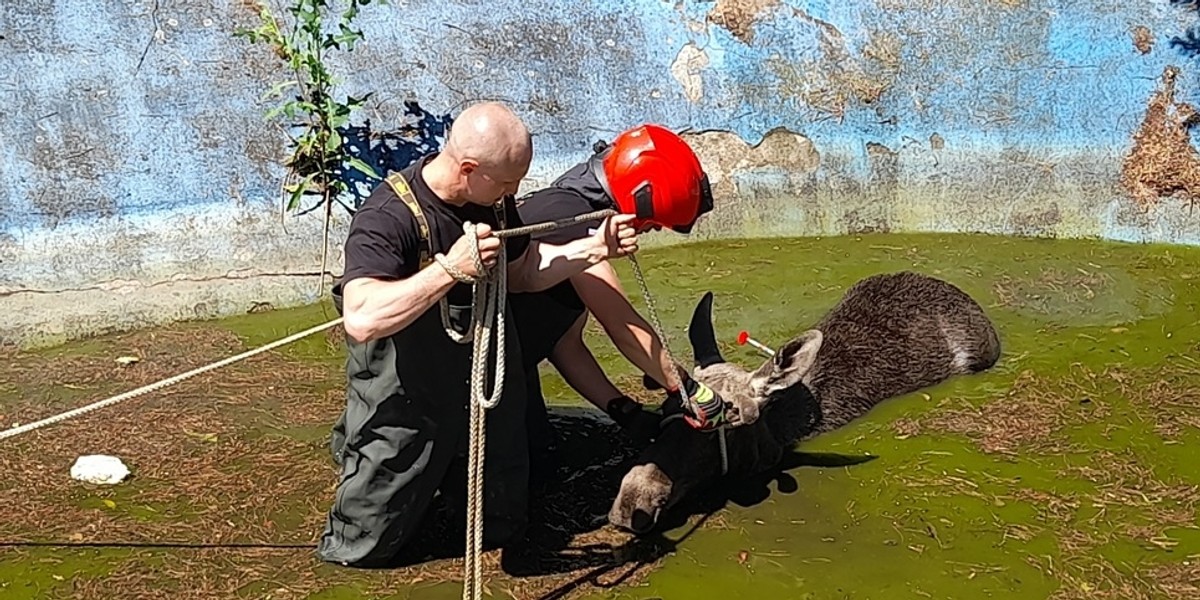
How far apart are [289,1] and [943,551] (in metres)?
4.90

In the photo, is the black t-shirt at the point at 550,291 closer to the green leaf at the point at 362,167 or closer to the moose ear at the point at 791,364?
the moose ear at the point at 791,364

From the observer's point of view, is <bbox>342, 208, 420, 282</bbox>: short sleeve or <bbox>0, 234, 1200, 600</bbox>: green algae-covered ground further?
<bbox>0, 234, 1200, 600</bbox>: green algae-covered ground

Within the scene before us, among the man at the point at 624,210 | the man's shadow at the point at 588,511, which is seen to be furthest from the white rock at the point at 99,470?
the man at the point at 624,210

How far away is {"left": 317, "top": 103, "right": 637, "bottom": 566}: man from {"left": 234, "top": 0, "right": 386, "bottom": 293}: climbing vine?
3.03 m

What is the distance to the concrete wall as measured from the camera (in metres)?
6.55

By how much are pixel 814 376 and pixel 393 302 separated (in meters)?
Answer: 2.60

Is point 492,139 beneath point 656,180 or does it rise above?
above

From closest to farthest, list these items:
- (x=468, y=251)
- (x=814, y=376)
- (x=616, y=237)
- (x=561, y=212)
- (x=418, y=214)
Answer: (x=468, y=251) < (x=418, y=214) < (x=616, y=237) < (x=561, y=212) < (x=814, y=376)

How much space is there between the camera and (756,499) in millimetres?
4574

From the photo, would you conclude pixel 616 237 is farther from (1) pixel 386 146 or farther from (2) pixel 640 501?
(1) pixel 386 146

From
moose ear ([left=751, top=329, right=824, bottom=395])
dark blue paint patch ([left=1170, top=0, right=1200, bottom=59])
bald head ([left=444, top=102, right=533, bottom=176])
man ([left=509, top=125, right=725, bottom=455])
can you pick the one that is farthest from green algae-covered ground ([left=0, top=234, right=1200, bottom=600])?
dark blue paint patch ([left=1170, top=0, right=1200, bottom=59])

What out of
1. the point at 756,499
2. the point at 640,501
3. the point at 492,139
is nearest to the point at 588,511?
the point at 640,501

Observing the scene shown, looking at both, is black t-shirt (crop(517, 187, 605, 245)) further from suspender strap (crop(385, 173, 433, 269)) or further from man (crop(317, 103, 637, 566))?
suspender strap (crop(385, 173, 433, 269))

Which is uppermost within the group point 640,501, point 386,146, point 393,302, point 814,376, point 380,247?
point 386,146
